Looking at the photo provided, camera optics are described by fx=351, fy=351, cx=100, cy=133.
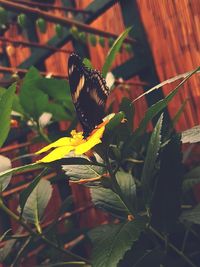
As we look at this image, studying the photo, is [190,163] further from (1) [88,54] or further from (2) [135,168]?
(1) [88,54]

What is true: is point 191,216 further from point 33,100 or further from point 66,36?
point 66,36

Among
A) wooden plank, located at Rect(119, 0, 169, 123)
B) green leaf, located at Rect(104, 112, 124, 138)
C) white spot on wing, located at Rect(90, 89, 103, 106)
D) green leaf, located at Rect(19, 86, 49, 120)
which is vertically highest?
wooden plank, located at Rect(119, 0, 169, 123)

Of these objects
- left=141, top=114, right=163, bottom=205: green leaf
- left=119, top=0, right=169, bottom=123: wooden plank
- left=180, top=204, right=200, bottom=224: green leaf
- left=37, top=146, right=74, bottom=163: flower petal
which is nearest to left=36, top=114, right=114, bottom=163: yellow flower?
left=37, top=146, right=74, bottom=163: flower petal

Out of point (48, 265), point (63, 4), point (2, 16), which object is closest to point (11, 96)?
point (48, 265)

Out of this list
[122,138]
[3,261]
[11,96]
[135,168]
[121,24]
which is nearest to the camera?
[11,96]

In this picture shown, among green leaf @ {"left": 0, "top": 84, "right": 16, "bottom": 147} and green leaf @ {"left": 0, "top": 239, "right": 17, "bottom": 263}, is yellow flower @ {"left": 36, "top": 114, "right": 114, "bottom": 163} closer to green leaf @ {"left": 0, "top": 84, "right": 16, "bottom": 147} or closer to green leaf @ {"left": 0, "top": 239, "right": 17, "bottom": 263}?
green leaf @ {"left": 0, "top": 84, "right": 16, "bottom": 147}

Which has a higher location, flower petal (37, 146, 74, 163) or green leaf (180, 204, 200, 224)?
flower petal (37, 146, 74, 163)
